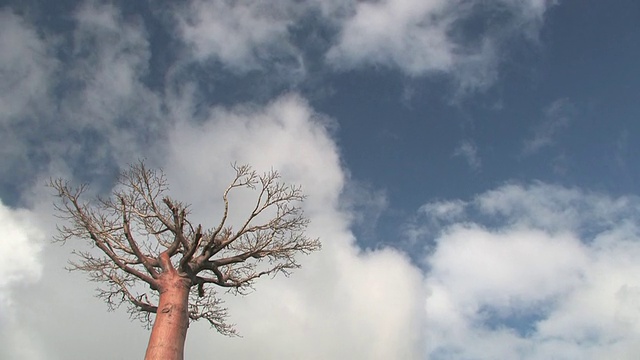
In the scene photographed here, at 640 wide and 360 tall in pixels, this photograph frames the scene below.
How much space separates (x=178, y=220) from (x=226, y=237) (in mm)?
1164

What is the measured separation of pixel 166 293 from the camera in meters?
10.1

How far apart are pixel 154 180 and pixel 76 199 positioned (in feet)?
5.79

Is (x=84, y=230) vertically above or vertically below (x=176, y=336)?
above

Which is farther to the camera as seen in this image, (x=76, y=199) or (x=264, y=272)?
(x=264, y=272)

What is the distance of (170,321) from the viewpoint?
380 inches

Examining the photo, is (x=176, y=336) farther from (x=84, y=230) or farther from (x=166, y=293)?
(x=84, y=230)

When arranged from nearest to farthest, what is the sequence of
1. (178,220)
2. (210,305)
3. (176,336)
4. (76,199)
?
(176,336), (178,220), (76,199), (210,305)

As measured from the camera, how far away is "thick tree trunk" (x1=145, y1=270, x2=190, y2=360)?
9.27 m

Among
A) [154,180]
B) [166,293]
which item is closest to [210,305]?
[166,293]

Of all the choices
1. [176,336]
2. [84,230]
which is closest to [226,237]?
[176,336]

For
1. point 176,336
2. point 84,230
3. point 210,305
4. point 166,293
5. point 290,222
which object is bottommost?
point 176,336

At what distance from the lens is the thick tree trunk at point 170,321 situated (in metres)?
9.27

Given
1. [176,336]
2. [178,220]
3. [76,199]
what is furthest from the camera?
[76,199]

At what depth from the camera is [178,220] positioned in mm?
10695
